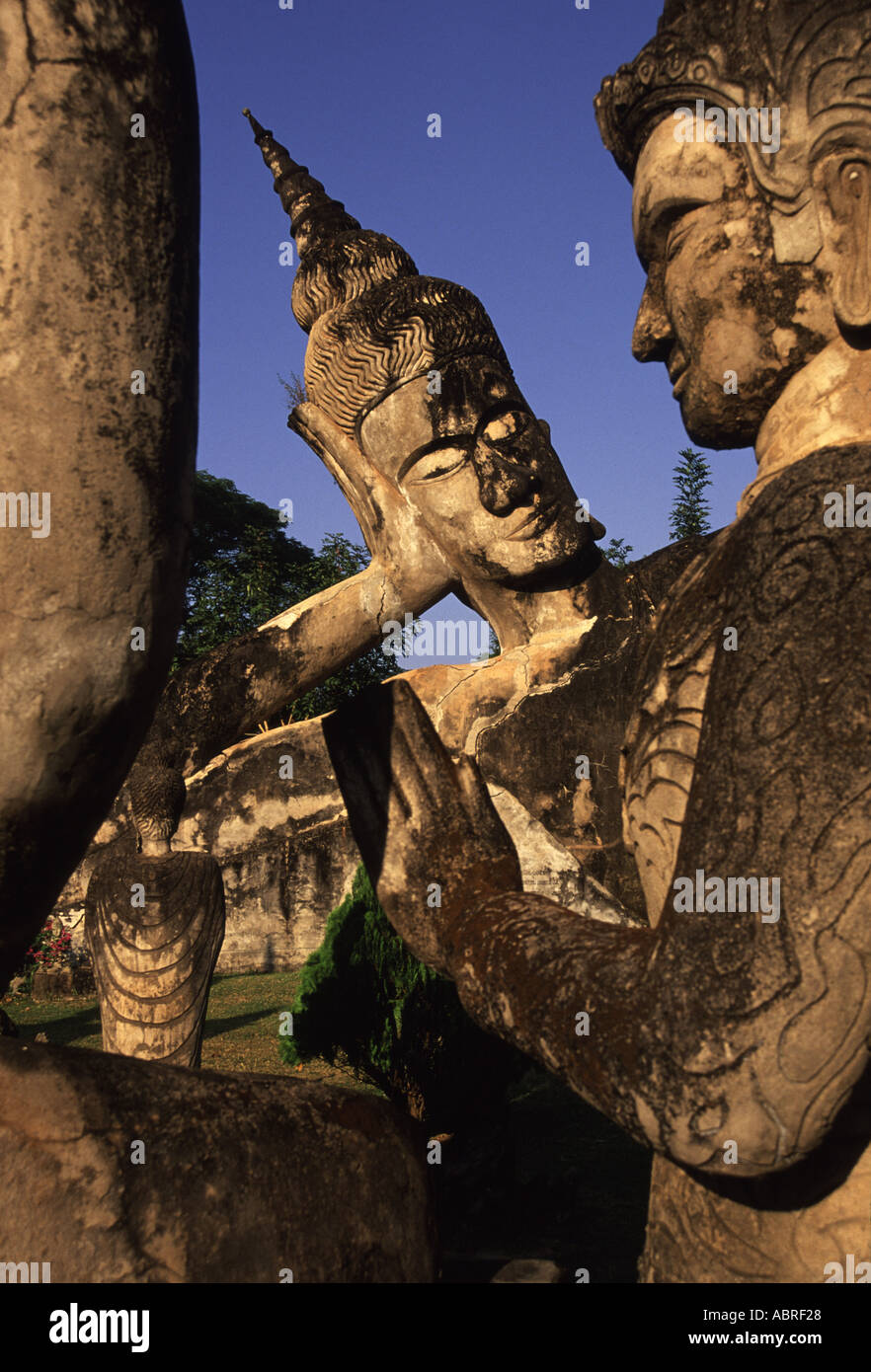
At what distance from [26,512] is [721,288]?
3.65ft

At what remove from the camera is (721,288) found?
1726 millimetres

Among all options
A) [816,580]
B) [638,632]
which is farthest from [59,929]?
[816,580]

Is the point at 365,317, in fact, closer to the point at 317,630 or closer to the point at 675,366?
the point at 317,630

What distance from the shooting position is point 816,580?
1.35 meters

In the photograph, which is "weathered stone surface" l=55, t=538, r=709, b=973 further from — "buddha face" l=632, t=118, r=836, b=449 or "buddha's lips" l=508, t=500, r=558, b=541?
"buddha face" l=632, t=118, r=836, b=449

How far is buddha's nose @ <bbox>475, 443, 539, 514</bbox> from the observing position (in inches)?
243

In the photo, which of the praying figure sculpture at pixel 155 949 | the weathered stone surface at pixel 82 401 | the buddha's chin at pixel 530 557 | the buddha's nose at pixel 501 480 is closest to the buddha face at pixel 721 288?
the weathered stone surface at pixel 82 401

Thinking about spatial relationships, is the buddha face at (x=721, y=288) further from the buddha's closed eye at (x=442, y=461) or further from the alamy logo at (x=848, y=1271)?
the buddha's closed eye at (x=442, y=461)

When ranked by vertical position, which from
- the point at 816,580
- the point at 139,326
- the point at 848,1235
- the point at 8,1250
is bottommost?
the point at 848,1235

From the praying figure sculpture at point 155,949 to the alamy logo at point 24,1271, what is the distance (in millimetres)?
3473

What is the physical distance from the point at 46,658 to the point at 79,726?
90 mm

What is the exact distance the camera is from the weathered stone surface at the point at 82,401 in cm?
125

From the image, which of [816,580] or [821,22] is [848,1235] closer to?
[816,580]

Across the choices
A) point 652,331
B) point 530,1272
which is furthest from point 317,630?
point 652,331
